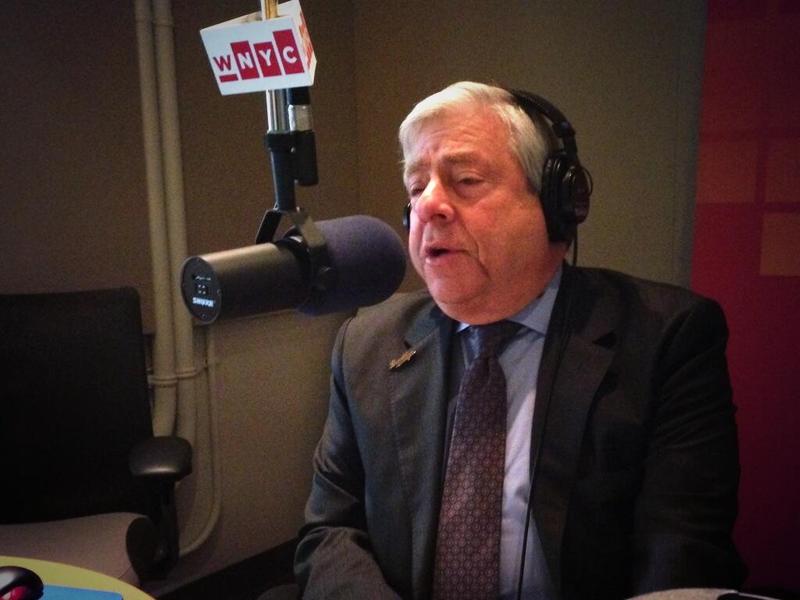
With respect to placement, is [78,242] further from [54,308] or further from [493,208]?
[493,208]

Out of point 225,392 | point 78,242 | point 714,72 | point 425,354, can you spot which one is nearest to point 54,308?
Answer: point 78,242

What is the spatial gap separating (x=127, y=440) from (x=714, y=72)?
6.13 feet

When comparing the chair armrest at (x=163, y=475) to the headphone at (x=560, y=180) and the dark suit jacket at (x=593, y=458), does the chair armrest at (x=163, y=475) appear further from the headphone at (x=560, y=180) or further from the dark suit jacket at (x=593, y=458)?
the headphone at (x=560, y=180)

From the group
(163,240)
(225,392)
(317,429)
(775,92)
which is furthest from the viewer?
(317,429)

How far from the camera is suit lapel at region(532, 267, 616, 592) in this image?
1.10m

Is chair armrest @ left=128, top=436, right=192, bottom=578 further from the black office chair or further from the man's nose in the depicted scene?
the man's nose

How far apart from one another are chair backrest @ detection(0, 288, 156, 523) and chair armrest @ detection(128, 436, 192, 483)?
0.15 metres

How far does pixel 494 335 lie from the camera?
1.22 m

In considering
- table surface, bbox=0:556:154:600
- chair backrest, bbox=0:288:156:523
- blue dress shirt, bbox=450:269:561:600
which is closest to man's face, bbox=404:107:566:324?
blue dress shirt, bbox=450:269:561:600

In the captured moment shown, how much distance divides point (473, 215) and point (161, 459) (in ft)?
3.79

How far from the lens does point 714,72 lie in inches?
69.0

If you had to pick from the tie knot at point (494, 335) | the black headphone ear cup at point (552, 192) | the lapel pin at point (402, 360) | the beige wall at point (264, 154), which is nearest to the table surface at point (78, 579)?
the lapel pin at point (402, 360)

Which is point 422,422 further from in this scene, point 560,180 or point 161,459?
point 161,459

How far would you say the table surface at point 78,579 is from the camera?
1.16m
